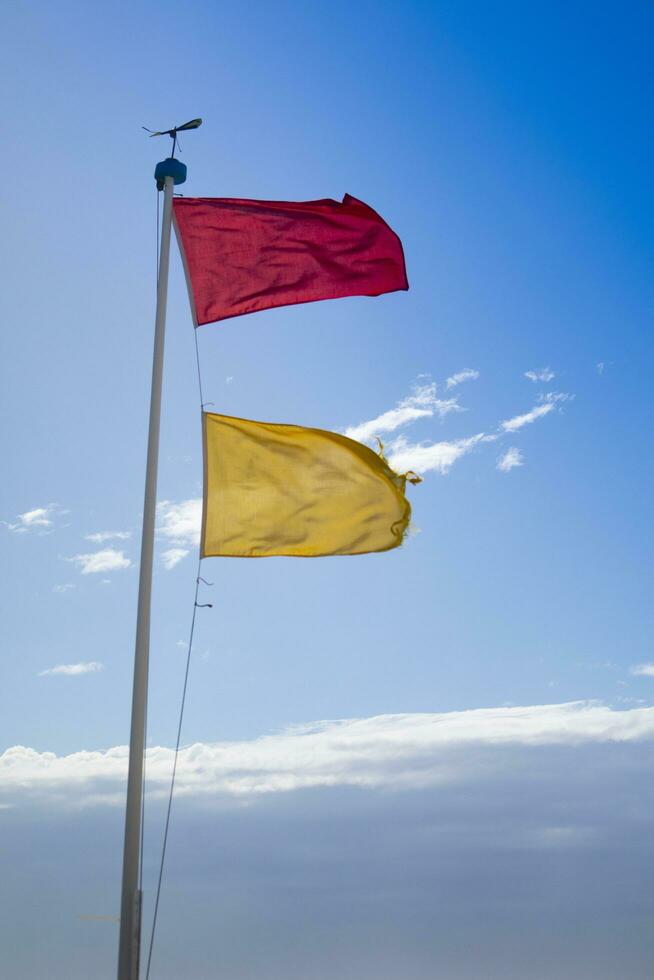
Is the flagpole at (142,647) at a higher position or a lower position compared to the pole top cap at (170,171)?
lower

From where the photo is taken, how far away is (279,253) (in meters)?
15.9

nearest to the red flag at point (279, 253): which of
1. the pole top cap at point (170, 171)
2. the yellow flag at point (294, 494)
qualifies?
the pole top cap at point (170, 171)

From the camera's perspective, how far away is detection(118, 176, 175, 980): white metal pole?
39.1 ft

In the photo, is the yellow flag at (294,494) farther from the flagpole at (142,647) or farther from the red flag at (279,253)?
the red flag at (279,253)

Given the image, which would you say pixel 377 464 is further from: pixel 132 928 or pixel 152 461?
pixel 132 928

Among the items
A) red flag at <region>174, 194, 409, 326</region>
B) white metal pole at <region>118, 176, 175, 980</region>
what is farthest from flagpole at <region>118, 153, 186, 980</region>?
red flag at <region>174, 194, 409, 326</region>

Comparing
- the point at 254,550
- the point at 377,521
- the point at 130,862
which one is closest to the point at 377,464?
the point at 377,521

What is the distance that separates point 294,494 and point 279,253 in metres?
3.73

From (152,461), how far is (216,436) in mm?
1273

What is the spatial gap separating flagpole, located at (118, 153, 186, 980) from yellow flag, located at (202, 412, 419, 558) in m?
1.01

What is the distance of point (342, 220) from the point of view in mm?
16391

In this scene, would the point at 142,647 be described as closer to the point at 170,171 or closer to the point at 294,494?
the point at 294,494

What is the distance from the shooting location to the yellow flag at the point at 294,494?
14625mm

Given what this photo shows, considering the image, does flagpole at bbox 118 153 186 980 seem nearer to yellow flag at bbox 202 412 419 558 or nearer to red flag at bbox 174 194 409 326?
red flag at bbox 174 194 409 326
